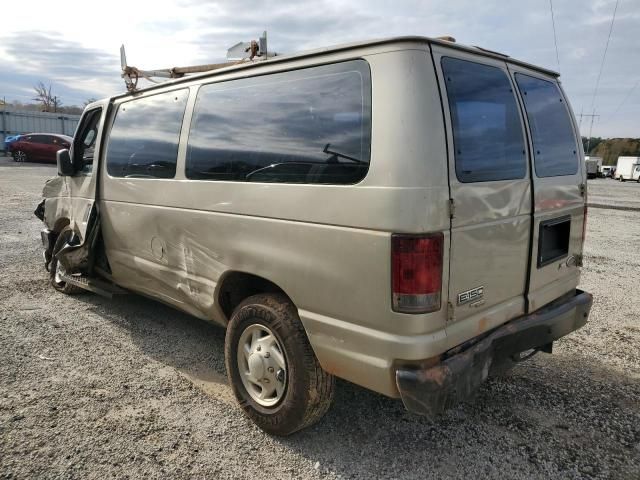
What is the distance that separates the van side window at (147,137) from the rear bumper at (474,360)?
89.7 inches

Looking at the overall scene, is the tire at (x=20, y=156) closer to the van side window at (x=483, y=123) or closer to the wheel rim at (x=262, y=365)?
the wheel rim at (x=262, y=365)

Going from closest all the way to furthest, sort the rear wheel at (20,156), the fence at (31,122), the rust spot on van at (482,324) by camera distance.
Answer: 1. the rust spot on van at (482,324)
2. the rear wheel at (20,156)
3. the fence at (31,122)

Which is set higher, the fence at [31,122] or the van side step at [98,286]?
the fence at [31,122]

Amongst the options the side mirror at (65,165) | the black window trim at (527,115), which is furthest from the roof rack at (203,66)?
the black window trim at (527,115)

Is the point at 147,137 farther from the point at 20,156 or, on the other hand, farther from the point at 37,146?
the point at 20,156

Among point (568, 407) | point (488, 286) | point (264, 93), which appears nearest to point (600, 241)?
point (568, 407)

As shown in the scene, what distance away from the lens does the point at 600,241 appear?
9.09 metres

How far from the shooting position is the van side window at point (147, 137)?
3.58 metres

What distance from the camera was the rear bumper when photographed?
2268 mm

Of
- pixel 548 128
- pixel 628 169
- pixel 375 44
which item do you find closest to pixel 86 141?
pixel 375 44

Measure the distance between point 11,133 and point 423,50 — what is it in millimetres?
37803

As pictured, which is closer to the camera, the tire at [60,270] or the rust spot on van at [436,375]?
the rust spot on van at [436,375]

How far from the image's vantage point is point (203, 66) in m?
4.48

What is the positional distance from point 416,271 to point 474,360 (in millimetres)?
609
